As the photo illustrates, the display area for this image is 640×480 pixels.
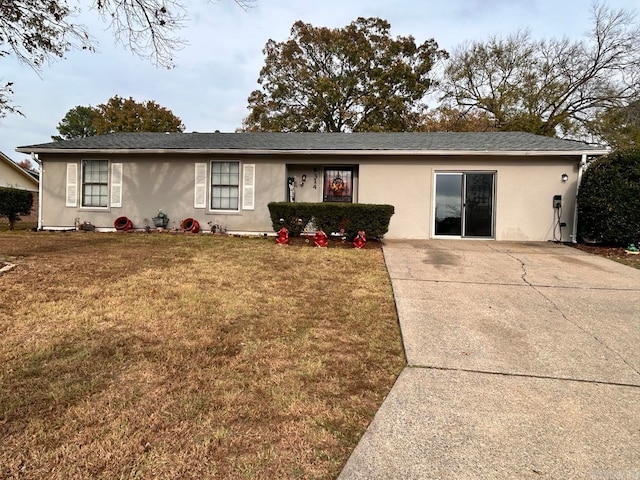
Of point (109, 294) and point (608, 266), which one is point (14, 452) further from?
point (608, 266)

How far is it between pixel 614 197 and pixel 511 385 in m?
8.04

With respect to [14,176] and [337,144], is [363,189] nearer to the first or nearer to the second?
[337,144]

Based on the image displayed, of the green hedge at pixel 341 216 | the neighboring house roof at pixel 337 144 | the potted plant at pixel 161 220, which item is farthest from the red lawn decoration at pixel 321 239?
the potted plant at pixel 161 220

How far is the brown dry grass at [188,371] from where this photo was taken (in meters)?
1.84

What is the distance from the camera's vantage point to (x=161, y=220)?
36.8 ft

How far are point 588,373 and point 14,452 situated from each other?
385 centimetres

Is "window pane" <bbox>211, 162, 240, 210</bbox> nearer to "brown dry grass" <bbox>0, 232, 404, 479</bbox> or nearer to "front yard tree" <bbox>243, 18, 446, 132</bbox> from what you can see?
"brown dry grass" <bbox>0, 232, 404, 479</bbox>

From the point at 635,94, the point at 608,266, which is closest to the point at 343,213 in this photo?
the point at 608,266

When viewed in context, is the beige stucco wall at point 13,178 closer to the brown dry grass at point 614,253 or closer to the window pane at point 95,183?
the window pane at point 95,183

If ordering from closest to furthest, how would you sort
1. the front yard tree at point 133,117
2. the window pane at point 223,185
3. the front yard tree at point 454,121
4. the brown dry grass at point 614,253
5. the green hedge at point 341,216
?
the brown dry grass at point 614,253, the green hedge at point 341,216, the window pane at point 223,185, the front yard tree at point 454,121, the front yard tree at point 133,117

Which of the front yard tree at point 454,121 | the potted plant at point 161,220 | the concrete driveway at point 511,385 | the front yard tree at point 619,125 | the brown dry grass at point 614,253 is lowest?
the concrete driveway at point 511,385

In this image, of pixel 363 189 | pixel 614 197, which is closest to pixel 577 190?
pixel 614 197

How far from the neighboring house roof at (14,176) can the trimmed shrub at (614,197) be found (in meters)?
28.3

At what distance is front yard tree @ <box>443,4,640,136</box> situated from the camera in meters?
20.4
